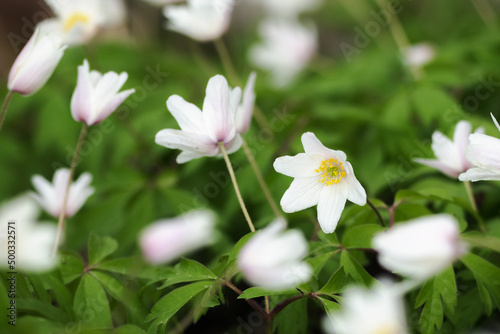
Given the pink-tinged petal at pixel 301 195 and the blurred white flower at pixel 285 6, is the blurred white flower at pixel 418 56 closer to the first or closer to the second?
the pink-tinged petal at pixel 301 195

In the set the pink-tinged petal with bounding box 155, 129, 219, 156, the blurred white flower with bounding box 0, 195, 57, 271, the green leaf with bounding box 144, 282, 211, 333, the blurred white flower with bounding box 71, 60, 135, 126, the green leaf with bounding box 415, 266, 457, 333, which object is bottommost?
the green leaf with bounding box 415, 266, 457, 333

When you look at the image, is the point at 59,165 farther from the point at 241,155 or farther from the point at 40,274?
the point at 40,274

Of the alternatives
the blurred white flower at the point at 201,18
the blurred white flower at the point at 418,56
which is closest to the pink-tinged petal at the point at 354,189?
the blurred white flower at the point at 201,18

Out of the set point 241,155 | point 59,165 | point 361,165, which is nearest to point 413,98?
point 361,165

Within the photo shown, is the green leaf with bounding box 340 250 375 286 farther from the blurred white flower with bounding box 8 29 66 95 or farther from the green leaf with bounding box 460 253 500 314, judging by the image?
the blurred white flower with bounding box 8 29 66 95

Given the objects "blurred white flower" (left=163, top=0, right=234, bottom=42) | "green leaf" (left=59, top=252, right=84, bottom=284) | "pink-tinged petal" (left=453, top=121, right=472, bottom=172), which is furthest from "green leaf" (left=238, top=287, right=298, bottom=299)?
"blurred white flower" (left=163, top=0, right=234, bottom=42)

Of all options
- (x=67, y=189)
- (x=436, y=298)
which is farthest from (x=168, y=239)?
(x=436, y=298)
